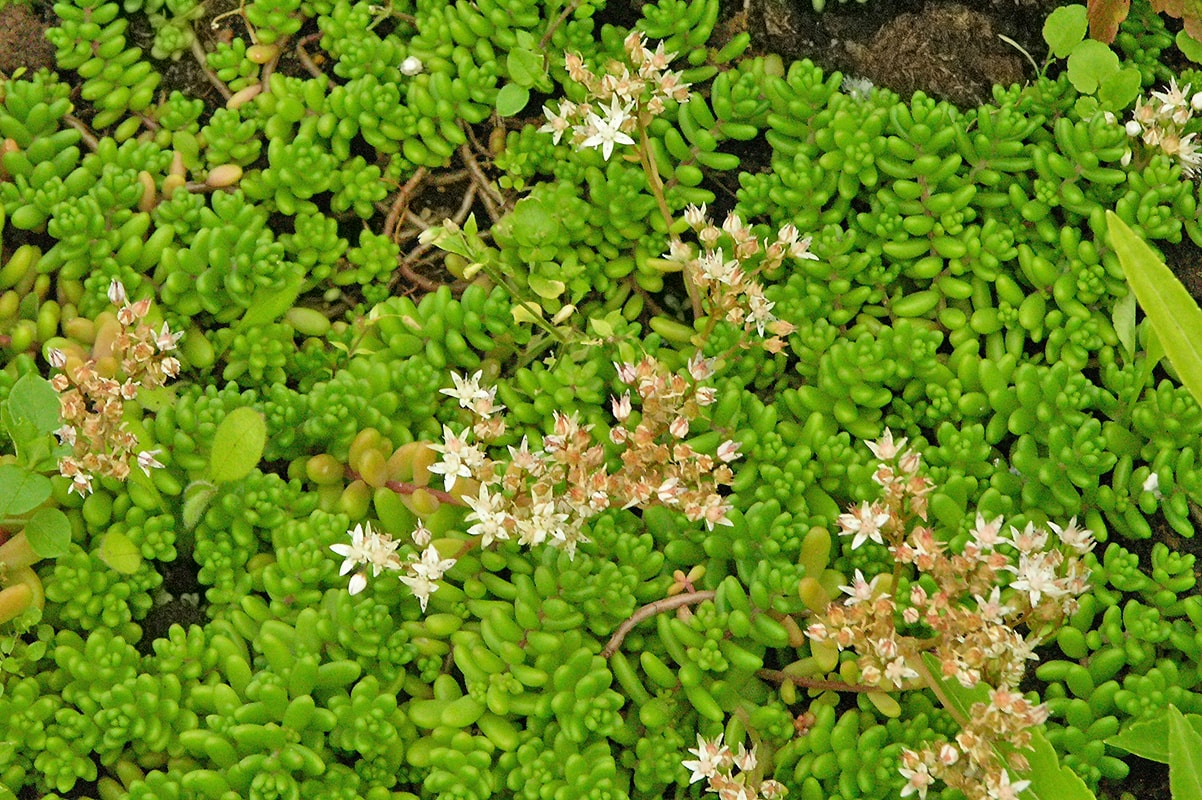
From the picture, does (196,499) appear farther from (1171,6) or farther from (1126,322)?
(1171,6)

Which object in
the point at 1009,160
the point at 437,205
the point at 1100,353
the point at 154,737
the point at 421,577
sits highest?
the point at 1009,160

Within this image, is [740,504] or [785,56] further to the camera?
[785,56]

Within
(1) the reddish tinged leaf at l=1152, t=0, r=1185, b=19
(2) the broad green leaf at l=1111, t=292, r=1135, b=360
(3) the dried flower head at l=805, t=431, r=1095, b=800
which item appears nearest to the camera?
(3) the dried flower head at l=805, t=431, r=1095, b=800

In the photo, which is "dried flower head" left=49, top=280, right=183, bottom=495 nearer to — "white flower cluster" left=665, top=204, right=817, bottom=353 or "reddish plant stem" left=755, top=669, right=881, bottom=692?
"white flower cluster" left=665, top=204, right=817, bottom=353

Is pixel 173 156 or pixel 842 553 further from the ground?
pixel 173 156

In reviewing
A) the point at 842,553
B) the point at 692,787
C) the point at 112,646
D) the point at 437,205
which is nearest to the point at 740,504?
the point at 842,553

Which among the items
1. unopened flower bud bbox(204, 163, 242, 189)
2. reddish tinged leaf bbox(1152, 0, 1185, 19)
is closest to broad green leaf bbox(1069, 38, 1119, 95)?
reddish tinged leaf bbox(1152, 0, 1185, 19)

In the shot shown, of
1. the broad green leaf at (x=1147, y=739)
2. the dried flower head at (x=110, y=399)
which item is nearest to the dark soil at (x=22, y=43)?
the dried flower head at (x=110, y=399)

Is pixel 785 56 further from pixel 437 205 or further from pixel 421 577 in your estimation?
pixel 421 577
